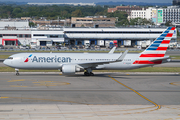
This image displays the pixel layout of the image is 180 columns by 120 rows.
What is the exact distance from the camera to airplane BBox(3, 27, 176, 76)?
155 ft

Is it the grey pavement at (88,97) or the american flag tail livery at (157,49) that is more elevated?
the american flag tail livery at (157,49)

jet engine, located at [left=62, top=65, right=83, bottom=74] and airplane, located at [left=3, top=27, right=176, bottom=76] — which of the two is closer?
jet engine, located at [left=62, top=65, right=83, bottom=74]

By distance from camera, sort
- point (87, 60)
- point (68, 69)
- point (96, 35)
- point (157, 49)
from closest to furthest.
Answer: point (68, 69) → point (87, 60) → point (157, 49) → point (96, 35)

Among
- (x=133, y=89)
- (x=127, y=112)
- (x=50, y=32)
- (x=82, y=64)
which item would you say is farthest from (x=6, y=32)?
(x=127, y=112)

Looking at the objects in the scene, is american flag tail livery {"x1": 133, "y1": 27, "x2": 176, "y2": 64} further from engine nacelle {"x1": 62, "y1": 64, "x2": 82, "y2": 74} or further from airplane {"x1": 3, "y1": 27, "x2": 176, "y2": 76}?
engine nacelle {"x1": 62, "y1": 64, "x2": 82, "y2": 74}

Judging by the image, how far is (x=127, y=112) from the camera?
2633 centimetres

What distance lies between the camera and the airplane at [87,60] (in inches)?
1860

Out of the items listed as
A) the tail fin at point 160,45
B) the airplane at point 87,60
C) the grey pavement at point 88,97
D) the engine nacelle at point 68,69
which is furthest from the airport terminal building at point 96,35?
the grey pavement at point 88,97

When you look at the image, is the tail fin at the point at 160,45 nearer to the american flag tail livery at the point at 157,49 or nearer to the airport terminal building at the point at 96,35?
the american flag tail livery at the point at 157,49

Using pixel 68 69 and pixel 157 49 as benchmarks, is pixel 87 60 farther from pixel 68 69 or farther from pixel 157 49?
pixel 157 49

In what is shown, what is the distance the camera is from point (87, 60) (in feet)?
159

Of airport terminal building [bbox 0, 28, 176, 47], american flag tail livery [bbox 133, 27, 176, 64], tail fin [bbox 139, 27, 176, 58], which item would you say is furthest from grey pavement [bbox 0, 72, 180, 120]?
airport terminal building [bbox 0, 28, 176, 47]

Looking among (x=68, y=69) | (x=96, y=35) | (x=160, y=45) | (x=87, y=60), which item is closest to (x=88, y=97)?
(x=68, y=69)

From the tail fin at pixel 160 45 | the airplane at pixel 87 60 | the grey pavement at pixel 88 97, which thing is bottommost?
the grey pavement at pixel 88 97
